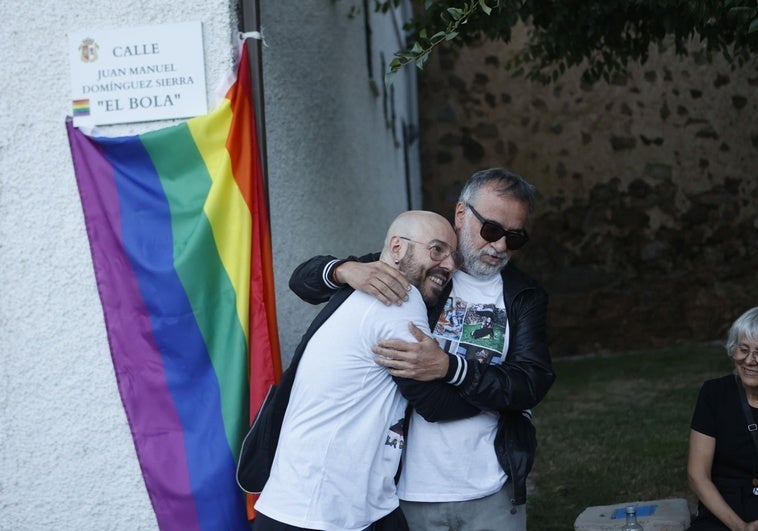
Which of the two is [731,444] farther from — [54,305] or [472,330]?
[54,305]

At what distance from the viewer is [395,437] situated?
228 cm

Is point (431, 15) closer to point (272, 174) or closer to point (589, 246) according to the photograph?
point (272, 174)

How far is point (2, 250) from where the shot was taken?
10.1 ft

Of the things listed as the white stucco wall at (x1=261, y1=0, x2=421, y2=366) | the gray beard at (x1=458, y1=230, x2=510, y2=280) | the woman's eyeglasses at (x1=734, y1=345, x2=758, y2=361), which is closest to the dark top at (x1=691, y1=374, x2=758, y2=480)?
the woman's eyeglasses at (x1=734, y1=345, x2=758, y2=361)

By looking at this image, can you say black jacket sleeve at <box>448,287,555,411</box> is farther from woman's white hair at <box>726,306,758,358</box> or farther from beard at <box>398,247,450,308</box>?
woman's white hair at <box>726,306,758,358</box>

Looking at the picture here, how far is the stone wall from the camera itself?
9.37m

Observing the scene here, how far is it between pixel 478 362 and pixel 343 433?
388 mm

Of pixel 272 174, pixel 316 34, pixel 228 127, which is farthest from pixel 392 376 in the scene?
pixel 316 34

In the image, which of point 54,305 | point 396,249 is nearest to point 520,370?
point 396,249

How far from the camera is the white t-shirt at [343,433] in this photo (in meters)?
2.17

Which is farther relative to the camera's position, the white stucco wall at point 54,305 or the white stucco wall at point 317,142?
the white stucco wall at point 317,142

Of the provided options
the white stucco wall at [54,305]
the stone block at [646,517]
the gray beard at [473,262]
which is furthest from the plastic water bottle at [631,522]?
the white stucco wall at [54,305]

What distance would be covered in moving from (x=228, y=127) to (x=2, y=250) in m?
0.87

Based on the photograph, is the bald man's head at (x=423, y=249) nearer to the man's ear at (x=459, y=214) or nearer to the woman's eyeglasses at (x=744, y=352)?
the man's ear at (x=459, y=214)
